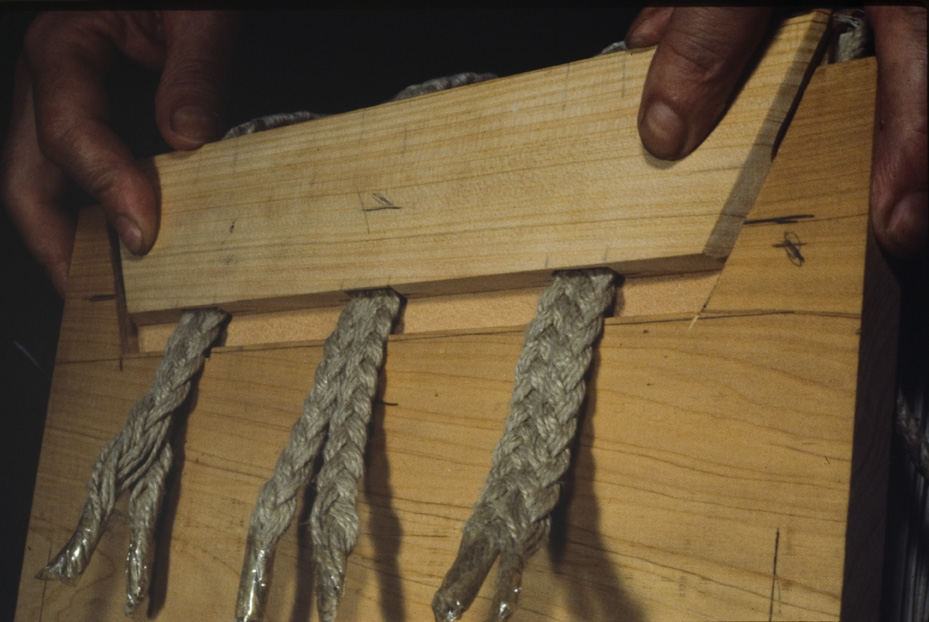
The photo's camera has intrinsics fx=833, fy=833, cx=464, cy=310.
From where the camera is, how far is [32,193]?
100cm

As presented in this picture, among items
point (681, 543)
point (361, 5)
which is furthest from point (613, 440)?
point (361, 5)

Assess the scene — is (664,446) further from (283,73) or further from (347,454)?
(283,73)

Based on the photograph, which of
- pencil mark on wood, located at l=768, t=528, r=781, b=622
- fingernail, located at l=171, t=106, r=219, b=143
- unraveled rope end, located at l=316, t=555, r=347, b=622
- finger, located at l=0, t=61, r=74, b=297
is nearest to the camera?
pencil mark on wood, located at l=768, t=528, r=781, b=622

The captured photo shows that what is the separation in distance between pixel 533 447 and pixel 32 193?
755 mm

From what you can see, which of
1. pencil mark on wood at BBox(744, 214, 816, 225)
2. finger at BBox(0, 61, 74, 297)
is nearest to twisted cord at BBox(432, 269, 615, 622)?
pencil mark on wood at BBox(744, 214, 816, 225)

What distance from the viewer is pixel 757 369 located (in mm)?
513

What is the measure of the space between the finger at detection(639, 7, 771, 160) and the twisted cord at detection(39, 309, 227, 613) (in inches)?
18.9

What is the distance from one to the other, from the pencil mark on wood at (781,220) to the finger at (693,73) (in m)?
0.06

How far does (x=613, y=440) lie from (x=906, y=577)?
0.23 metres

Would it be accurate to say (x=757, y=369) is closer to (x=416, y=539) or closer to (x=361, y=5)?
(x=416, y=539)

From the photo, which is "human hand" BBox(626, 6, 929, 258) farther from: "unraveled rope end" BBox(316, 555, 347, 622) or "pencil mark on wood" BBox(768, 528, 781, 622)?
"unraveled rope end" BBox(316, 555, 347, 622)

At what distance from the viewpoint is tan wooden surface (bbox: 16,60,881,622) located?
1.59ft

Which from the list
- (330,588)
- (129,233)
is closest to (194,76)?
(129,233)

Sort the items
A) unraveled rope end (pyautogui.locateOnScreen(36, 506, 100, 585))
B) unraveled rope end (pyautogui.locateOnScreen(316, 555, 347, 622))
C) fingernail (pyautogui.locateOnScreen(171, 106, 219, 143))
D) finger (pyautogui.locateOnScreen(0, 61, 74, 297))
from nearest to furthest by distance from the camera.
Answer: unraveled rope end (pyautogui.locateOnScreen(316, 555, 347, 622))
unraveled rope end (pyautogui.locateOnScreen(36, 506, 100, 585))
fingernail (pyautogui.locateOnScreen(171, 106, 219, 143))
finger (pyautogui.locateOnScreen(0, 61, 74, 297))
